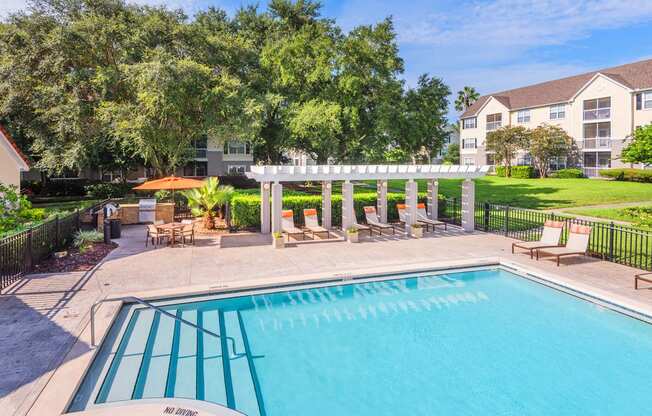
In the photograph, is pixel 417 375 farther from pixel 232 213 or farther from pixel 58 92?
pixel 58 92

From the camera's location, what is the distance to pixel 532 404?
6.38m

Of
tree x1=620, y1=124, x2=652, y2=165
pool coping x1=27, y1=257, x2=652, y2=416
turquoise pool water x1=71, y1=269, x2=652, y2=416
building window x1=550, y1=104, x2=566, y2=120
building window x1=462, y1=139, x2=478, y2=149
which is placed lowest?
turquoise pool water x1=71, y1=269, x2=652, y2=416

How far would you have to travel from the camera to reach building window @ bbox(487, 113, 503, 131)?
183ft

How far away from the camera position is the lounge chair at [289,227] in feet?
54.0

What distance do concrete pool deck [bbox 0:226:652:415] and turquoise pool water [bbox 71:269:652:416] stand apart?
0.72m

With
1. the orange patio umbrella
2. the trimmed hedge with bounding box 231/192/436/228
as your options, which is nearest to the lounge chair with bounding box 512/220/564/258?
the trimmed hedge with bounding box 231/192/436/228

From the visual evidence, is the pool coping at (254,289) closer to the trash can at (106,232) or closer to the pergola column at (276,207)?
the pergola column at (276,207)

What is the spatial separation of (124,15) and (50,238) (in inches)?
853

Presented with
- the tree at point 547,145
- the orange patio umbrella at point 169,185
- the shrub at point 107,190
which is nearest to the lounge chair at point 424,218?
the orange patio umbrella at point 169,185

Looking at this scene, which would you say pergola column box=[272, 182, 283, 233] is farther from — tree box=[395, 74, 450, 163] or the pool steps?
tree box=[395, 74, 450, 163]

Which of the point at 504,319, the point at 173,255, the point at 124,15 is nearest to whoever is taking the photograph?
the point at 504,319

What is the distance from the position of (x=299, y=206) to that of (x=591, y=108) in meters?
42.2

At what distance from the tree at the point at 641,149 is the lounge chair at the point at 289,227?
52.0 ft

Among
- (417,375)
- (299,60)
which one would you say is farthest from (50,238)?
(299,60)
